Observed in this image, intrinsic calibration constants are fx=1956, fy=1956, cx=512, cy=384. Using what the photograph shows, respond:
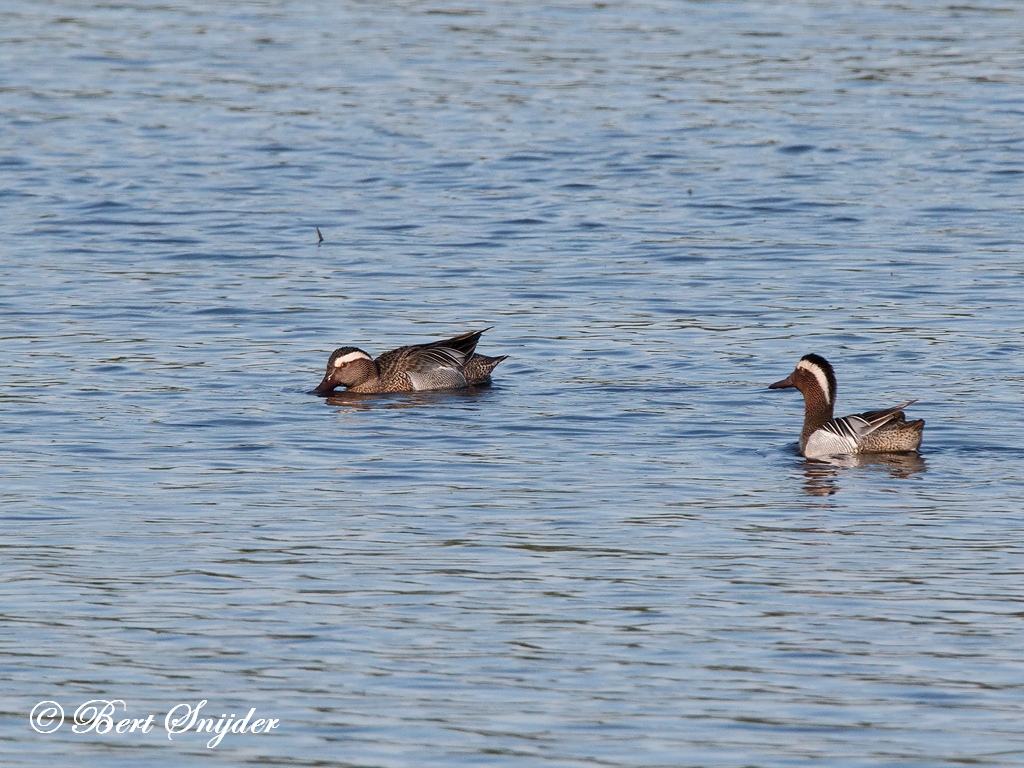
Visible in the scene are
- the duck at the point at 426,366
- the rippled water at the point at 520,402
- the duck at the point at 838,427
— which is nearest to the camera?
the rippled water at the point at 520,402

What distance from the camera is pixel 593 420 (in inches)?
599

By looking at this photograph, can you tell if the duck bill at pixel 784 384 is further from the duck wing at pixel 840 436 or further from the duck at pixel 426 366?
the duck at pixel 426 366

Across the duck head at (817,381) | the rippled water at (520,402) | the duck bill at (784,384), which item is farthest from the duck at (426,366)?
the duck head at (817,381)

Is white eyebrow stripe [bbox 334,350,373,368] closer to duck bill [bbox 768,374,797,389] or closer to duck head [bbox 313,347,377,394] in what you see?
duck head [bbox 313,347,377,394]

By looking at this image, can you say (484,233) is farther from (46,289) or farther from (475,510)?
(475,510)

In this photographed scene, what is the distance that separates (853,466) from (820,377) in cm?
88

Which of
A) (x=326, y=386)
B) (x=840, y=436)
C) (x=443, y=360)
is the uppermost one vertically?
(x=840, y=436)

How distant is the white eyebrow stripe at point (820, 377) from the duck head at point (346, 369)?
12.5 feet

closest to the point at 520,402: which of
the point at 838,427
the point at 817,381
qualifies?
the point at 817,381

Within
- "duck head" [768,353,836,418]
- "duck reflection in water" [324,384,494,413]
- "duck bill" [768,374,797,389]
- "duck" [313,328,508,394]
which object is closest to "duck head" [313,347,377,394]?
"duck" [313,328,508,394]

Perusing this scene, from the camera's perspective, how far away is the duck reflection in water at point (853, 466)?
13609mm

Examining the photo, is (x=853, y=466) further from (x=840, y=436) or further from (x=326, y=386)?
(x=326, y=386)

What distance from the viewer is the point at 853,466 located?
1430 centimetres

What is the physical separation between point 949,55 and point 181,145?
13839mm
